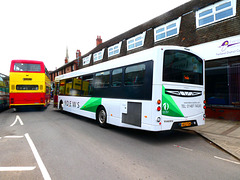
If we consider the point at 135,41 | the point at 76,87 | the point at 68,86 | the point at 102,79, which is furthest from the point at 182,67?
the point at 135,41

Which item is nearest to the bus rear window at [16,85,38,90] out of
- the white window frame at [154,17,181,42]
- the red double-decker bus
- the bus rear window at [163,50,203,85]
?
the red double-decker bus

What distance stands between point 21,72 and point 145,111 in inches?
460

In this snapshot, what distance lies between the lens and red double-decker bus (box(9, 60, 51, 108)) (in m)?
12.6

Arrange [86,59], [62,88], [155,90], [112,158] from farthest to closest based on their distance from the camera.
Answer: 1. [86,59]
2. [62,88]
3. [155,90]
4. [112,158]

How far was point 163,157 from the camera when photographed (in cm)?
402

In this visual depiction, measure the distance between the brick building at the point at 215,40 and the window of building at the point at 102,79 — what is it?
559 centimetres

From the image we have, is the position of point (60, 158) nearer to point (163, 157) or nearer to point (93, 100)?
point (163, 157)

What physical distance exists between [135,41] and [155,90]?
12480 mm

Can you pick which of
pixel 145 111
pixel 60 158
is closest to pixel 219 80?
pixel 145 111

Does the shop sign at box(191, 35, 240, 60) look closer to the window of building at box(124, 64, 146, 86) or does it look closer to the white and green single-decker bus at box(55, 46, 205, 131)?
the white and green single-decker bus at box(55, 46, 205, 131)

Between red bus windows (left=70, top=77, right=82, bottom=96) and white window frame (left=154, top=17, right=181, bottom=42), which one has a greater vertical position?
white window frame (left=154, top=17, right=181, bottom=42)

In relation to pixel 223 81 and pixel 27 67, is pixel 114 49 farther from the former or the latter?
pixel 223 81

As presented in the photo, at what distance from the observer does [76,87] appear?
10.0m

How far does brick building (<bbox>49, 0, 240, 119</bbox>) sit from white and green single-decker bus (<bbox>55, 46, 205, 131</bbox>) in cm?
419
